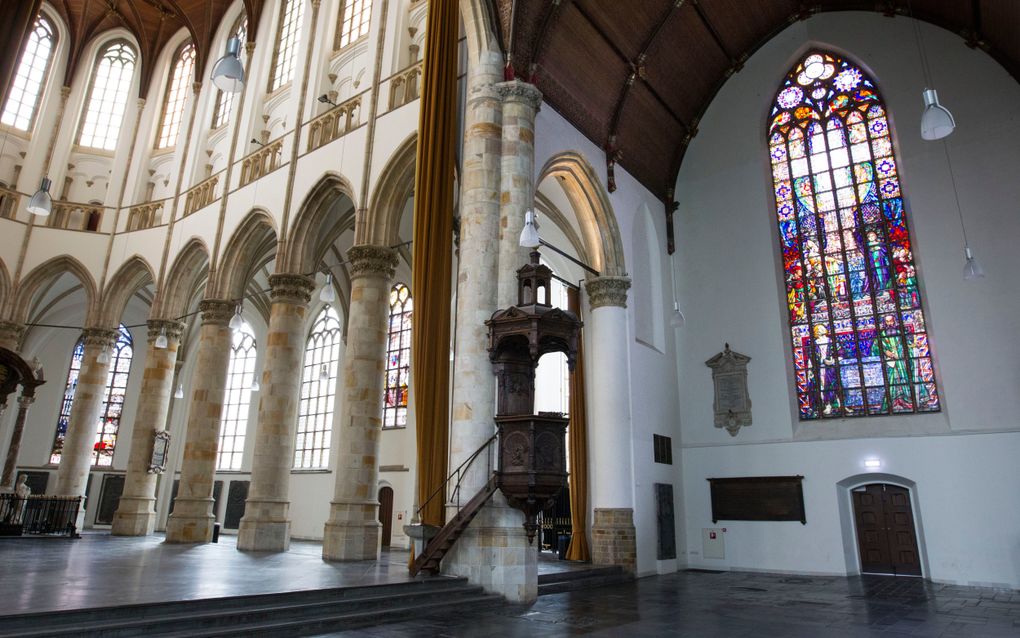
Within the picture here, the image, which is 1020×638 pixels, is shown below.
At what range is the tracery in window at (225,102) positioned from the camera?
19.7 m

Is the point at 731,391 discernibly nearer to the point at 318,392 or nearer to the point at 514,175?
the point at 514,175

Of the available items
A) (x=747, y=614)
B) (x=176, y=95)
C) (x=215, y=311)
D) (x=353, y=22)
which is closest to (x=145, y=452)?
(x=215, y=311)

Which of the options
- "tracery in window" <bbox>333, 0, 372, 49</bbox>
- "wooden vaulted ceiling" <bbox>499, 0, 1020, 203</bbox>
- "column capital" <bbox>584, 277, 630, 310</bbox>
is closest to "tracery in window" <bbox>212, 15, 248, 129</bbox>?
"tracery in window" <bbox>333, 0, 372, 49</bbox>

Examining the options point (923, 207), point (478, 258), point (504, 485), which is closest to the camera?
point (504, 485)

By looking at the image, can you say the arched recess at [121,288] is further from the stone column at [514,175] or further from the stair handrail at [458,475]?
the stair handrail at [458,475]

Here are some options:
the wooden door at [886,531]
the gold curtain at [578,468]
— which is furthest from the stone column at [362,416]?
the wooden door at [886,531]

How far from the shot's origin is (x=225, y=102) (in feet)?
65.1

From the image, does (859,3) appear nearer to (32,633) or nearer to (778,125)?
(778,125)

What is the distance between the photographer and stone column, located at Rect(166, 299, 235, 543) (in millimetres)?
14680

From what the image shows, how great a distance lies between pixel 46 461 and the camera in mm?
21750

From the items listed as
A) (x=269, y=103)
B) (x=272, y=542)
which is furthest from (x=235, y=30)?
(x=272, y=542)

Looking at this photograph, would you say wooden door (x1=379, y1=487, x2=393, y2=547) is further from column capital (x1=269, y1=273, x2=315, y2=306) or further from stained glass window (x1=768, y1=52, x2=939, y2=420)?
stained glass window (x1=768, y1=52, x2=939, y2=420)

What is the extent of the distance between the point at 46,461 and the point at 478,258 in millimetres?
19780

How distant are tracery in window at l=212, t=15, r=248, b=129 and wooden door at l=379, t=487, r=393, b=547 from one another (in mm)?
12015
